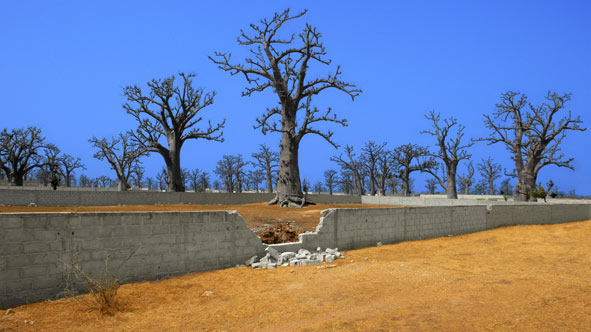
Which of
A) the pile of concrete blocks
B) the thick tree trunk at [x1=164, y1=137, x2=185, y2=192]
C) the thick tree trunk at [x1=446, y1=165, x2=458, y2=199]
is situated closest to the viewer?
the pile of concrete blocks

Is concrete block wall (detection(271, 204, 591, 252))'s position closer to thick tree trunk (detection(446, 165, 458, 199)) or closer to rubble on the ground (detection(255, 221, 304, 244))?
rubble on the ground (detection(255, 221, 304, 244))

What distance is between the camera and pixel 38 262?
296 inches

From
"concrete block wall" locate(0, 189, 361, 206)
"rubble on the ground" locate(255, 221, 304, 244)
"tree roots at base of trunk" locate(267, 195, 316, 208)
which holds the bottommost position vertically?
"rubble on the ground" locate(255, 221, 304, 244)

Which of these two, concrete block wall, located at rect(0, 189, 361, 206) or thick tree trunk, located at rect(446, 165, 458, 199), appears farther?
thick tree trunk, located at rect(446, 165, 458, 199)

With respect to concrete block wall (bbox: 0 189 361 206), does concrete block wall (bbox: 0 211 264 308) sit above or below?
below

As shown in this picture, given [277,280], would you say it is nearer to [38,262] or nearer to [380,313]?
[380,313]

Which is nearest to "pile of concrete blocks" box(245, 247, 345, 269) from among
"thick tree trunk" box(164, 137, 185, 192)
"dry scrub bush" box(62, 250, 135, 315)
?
"dry scrub bush" box(62, 250, 135, 315)

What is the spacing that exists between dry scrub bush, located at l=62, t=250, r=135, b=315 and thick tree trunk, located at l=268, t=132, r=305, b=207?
52.0 ft

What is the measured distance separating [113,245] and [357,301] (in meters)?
5.12

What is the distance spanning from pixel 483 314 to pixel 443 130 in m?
35.9

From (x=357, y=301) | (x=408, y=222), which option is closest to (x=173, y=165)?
(x=408, y=222)

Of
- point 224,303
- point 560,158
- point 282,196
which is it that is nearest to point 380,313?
point 224,303

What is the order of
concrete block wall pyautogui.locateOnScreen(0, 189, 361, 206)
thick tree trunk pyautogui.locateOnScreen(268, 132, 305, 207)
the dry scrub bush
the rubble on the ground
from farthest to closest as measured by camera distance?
thick tree trunk pyautogui.locateOnScreen(268, 132, 305, 207) → concrete block wall pyautogui.locateOnScreen(0, 189, 361, 206) → the rubble on the ground → the dry scrub bush

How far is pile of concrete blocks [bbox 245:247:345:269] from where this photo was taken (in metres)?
10.8
